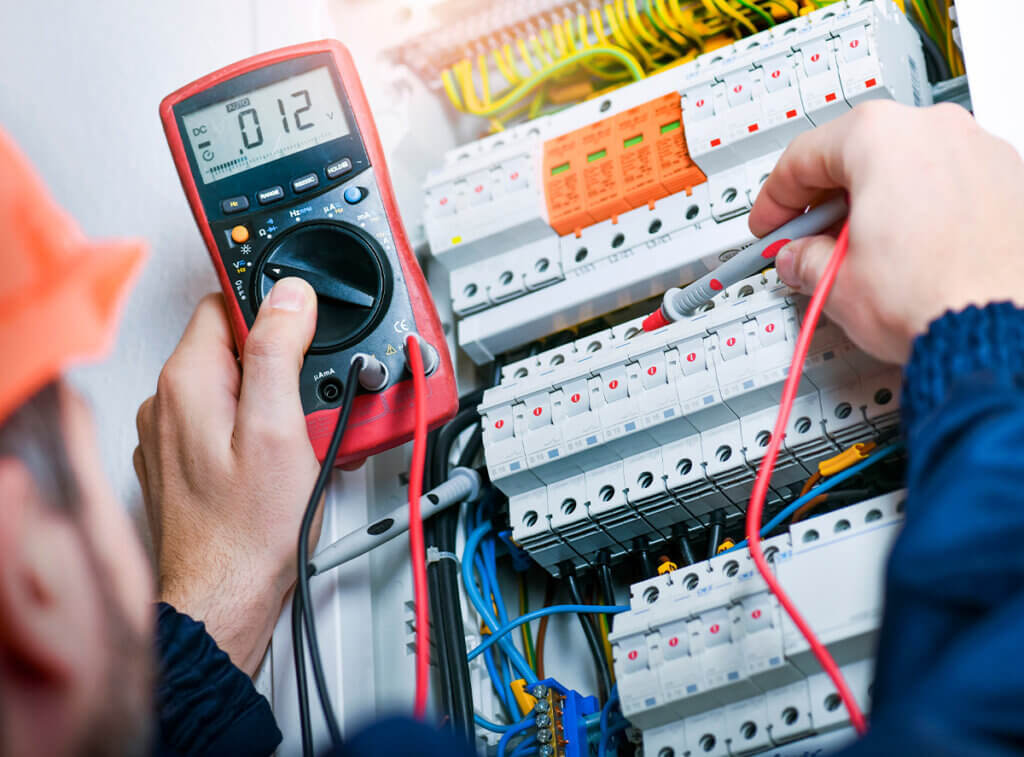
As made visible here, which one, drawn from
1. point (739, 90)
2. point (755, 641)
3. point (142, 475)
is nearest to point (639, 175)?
point (739, 90)

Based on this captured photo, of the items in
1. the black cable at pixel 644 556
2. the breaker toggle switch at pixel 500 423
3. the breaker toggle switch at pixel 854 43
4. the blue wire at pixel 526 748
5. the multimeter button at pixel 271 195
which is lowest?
the blue wire at pixel 526 748

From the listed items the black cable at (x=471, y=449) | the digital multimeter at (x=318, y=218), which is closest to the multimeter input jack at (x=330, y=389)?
the digital multimeter at (x=318, y=218)

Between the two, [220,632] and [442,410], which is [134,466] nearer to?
[220,632]

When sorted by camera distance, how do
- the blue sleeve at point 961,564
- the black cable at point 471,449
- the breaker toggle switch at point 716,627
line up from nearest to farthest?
the blue sleeve at point 961,564 < the breaker toggle switch at point 716,627 < the black cable at point 471,449

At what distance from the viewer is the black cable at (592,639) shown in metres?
1.12

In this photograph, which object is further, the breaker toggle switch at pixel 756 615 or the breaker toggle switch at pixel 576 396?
the breaker toggle switch at pixel 576 396

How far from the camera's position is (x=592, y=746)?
1.05 m

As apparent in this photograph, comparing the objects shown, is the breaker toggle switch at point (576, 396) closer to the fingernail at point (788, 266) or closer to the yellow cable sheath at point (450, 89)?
the fingernail at point (788, 266)

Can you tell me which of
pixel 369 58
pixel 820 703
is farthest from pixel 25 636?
pixel 369 58

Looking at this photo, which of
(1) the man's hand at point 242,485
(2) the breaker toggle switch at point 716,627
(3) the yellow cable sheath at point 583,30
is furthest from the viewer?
(3) the yellow cable sheath at point 583,30

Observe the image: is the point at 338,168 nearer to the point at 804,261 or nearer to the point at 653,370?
the point at 653,370

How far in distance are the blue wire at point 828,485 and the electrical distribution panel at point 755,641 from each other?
5 centimetres

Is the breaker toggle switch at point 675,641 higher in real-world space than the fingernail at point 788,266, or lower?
lower

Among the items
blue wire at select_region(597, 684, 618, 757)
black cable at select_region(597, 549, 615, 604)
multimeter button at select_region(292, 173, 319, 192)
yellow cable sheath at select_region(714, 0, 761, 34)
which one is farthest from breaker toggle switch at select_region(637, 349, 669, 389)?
A: yellow cable sheath at select_region(714, 0, 761, 34)
